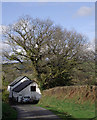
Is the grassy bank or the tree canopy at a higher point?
the tree canopy

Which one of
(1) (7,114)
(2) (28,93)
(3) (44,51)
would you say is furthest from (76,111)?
(2) (28,93)

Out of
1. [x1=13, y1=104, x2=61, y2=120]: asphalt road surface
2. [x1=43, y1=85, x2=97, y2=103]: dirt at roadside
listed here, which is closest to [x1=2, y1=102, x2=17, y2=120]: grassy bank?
[x1=13, y1=104, x2=61, y2=120]: asphalt road surface

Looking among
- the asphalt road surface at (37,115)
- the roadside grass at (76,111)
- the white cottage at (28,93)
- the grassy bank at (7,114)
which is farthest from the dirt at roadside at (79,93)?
the white cottage at (28,93)

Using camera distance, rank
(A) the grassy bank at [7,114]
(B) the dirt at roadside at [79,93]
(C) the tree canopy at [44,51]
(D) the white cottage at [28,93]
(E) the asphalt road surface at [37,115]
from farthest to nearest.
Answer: (D) the white cottage at [28,93] < (C) the tree canopy at [44,51] < (B) the dirt at roadside at [79,93] < (E) the asphalt road surface at [37,115] < (A) the grassy bank at [7,114]

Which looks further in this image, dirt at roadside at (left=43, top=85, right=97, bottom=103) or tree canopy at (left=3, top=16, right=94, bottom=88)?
tree canopy at (left=3, top=16, right=94, bottom=88)

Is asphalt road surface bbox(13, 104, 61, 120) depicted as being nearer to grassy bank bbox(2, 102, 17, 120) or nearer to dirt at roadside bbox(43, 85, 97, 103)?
grassy bank bbox(2, 102, 17, 120)

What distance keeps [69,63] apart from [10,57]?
8762 mm

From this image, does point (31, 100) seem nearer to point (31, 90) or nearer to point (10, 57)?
point (31, 90)

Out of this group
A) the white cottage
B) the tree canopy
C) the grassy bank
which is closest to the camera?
the grassy bank

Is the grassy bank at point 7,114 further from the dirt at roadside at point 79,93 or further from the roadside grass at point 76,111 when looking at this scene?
the dirt at roadside at point 79,93

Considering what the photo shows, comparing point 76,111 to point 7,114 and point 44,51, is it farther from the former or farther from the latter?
point 44,51

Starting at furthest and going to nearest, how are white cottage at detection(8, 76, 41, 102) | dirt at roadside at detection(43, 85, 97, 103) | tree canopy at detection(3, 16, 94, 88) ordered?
white cottage at detection(8, 76, 41, 102), tree canopy at detection(3, 16, 94, 88), dirt at roadside at detection(43, 85, 97, 103)

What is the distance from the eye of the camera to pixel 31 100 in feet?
110

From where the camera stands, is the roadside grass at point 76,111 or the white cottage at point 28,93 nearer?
the roadside grass at point 76,111
